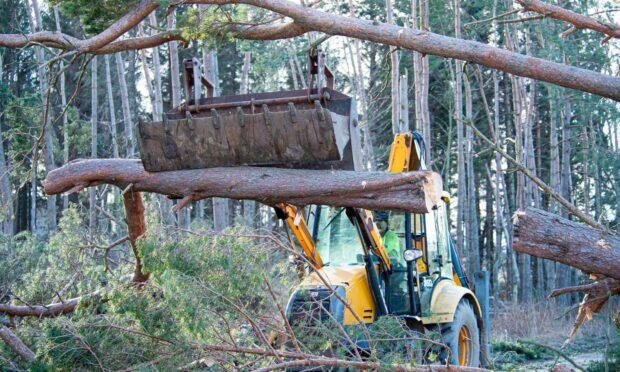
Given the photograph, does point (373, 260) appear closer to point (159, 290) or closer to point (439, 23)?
point (159, 290)

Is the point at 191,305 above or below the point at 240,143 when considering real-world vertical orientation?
below

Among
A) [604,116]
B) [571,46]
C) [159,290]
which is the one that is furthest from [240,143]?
[604,116]

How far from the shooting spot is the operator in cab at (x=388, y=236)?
341 inches

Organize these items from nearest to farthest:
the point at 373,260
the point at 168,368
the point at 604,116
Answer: the point at 168,368
the point at 373,260
the point at 604,116

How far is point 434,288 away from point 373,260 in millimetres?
1001

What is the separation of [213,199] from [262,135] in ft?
25.4

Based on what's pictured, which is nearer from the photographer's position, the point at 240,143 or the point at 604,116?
the point at 240,143

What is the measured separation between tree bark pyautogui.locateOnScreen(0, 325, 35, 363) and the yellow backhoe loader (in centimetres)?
214

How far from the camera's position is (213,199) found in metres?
14.9

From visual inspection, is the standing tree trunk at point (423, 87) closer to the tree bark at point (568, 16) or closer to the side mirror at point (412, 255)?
the tree bark at point (568, 16)

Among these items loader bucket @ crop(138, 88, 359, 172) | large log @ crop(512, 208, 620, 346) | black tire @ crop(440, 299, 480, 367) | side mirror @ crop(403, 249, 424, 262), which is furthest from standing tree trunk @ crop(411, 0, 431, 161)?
large log @ crop(512, 208, 620, 346)

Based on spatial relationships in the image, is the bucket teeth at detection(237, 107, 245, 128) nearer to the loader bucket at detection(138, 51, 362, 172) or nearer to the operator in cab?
the loader bucket at detection(138, 51, 362, 172)

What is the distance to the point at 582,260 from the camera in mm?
6430

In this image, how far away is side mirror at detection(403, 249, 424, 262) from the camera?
328 inches
